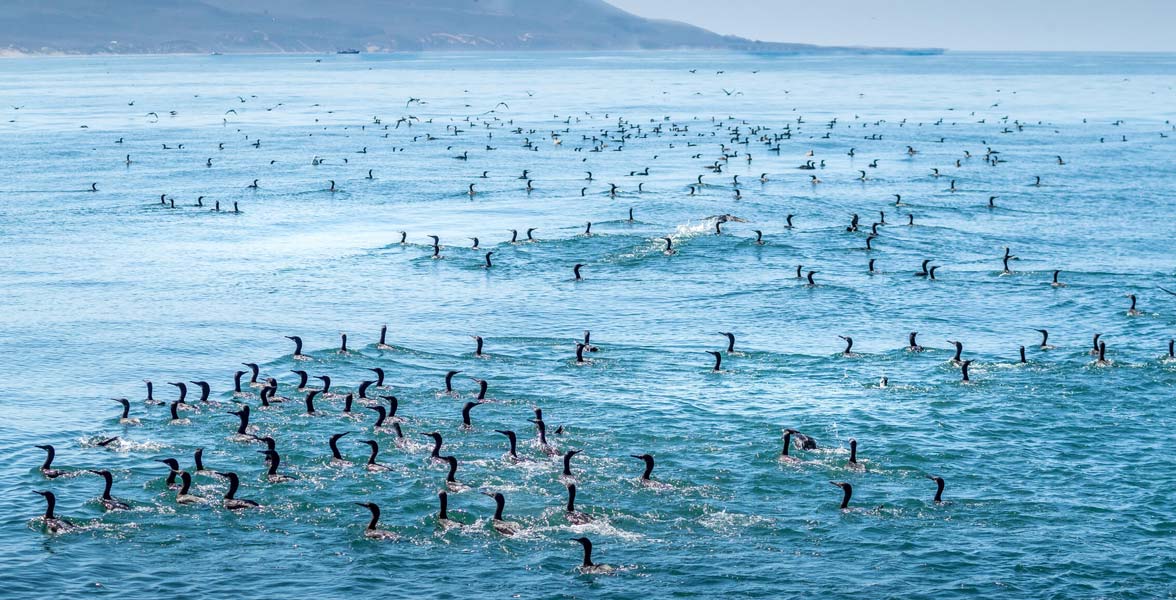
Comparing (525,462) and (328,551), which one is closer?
(328,551)

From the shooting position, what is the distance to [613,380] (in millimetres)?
49719

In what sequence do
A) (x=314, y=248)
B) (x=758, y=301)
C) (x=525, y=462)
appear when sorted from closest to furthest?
(x=525, y=462) < (x=758, y=301) < (x=314, y=248)

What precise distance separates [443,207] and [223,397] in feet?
162

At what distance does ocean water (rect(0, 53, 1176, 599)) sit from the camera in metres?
33.6

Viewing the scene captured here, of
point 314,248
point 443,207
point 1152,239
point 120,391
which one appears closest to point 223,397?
point 120,391

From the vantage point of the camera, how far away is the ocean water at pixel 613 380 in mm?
33562

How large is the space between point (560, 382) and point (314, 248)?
34.1 meters

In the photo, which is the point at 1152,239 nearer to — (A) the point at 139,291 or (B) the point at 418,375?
(B) the point at 418,375

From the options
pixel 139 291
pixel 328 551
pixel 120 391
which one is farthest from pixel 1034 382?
pixel 139 291

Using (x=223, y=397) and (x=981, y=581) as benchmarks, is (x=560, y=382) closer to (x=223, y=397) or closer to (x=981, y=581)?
(x=223, y=397)

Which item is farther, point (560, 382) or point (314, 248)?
point (314, 248)

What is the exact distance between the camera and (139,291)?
67.2 m

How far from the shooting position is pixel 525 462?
Answer: 3950cm

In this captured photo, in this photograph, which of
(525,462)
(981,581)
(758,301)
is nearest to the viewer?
(981,581)
